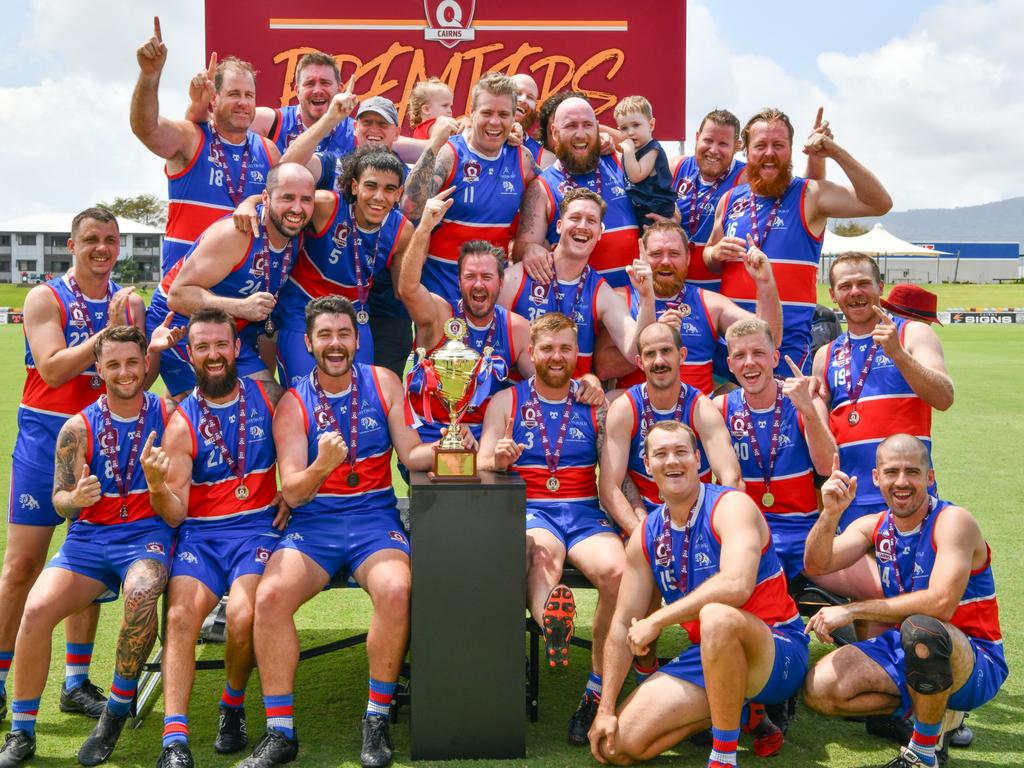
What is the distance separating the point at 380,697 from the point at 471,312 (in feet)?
6.22

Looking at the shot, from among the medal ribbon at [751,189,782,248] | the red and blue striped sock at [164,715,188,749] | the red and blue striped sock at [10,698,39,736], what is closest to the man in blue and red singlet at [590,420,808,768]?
the red and blue striped sock at [164,715,188,749]

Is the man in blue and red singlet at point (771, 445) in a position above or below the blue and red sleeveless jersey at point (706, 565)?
above

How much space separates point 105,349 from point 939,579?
3.53 metres

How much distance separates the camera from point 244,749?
4.24 metres

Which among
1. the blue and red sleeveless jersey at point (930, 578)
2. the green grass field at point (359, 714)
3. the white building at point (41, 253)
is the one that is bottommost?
the green grass field at point (359, 714)

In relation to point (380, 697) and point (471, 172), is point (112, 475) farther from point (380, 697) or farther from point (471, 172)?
point (471, 172)

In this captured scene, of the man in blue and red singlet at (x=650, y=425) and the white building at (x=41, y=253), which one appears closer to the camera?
the man in blue and red singlet at (x=650, y=425)

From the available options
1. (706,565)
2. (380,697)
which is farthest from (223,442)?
(706,565)

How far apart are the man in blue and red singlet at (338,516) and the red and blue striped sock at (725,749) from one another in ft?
4.13

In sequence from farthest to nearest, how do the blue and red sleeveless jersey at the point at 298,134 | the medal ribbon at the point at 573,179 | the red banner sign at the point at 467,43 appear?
1. the red banner sign at the point at 467,43
2. the blue and red sleeveless jersey at the point at 298,134
3. the medal ribbon at the point at 573,179

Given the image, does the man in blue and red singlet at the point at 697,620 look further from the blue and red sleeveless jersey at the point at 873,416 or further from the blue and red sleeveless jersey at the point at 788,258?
the blue and red sleeveless jersey at the point at 788,258

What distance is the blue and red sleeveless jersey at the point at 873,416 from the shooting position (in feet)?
15.9

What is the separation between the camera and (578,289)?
5.38 metres

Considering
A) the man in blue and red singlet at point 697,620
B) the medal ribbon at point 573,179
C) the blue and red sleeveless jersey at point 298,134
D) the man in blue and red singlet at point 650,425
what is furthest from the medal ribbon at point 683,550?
the blue and red sleeveless jersey at point 298,134
